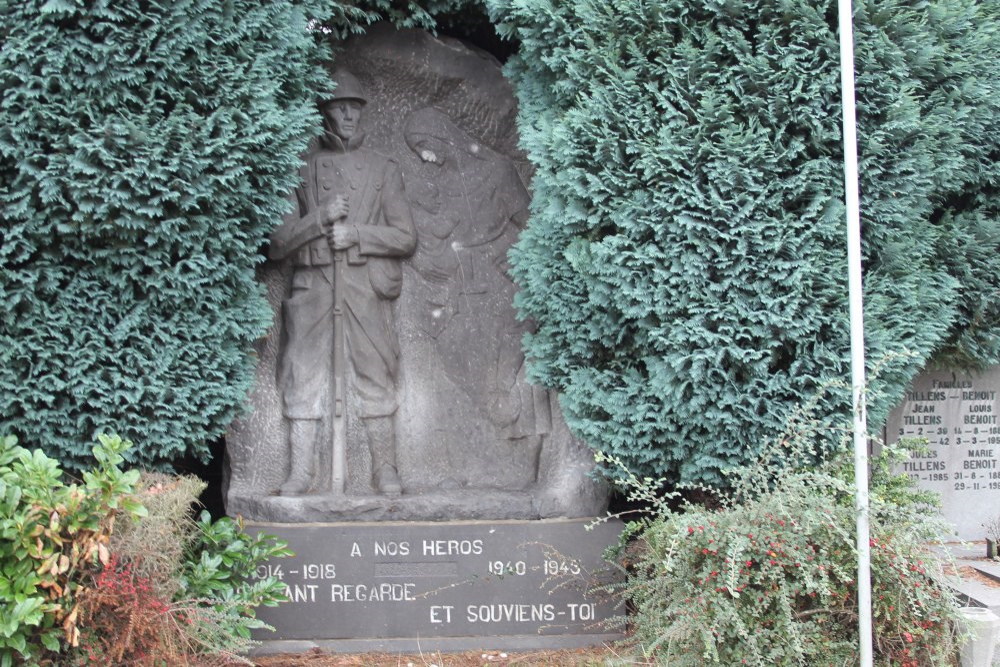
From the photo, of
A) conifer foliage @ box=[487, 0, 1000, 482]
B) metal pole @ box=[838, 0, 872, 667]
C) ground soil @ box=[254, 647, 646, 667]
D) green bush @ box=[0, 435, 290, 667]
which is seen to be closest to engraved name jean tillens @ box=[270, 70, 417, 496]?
ground soil @ box=[254, 647, 646, 667]

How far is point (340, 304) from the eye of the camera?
5742 millimetres

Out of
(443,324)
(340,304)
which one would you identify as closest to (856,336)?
(443,324)

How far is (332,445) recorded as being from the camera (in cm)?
574

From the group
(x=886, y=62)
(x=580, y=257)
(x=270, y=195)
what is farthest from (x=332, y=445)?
(x=886, y=62)

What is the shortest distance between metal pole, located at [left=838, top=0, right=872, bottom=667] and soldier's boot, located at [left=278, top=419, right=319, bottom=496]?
118 inches

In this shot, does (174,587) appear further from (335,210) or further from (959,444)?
(959,444)

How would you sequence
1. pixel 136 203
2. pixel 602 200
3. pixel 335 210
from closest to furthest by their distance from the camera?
1. pixel 136 203
2. pixel 602 200
3. pixel 335 210

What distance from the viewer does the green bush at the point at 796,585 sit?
13.6 feet

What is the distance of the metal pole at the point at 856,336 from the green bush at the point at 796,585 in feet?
0.21

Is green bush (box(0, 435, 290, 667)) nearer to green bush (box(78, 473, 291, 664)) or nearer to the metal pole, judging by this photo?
green bush (box(78, 473, 291, 664))

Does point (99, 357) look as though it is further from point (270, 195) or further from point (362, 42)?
point (362, 42)

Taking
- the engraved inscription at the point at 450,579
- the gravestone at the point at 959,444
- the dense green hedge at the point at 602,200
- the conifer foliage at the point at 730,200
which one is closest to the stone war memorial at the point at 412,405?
the engraved inscription at the point at 450,579

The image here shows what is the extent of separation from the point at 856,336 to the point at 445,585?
2478 millimetres

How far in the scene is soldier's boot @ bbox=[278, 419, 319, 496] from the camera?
18.5 ft
